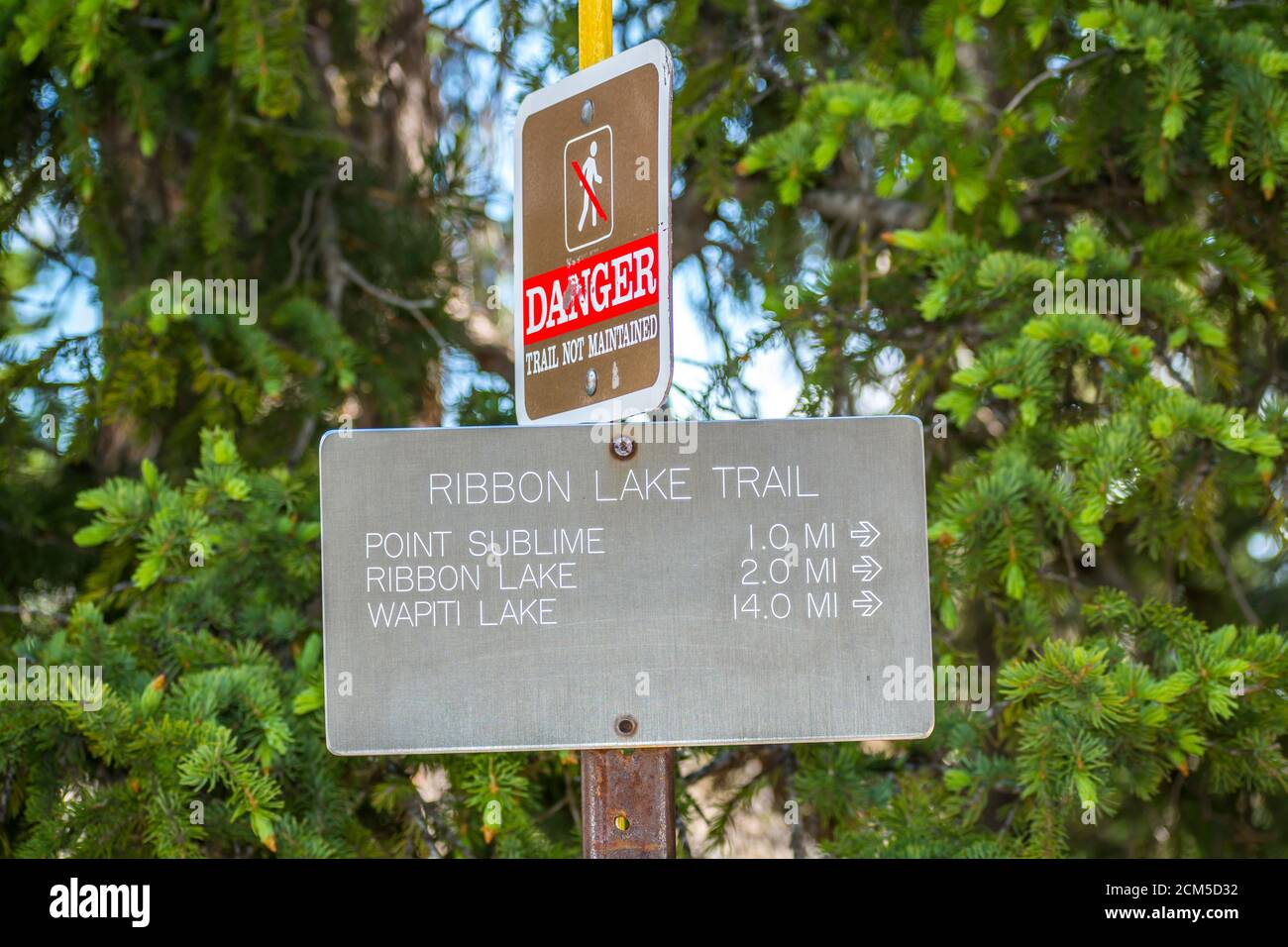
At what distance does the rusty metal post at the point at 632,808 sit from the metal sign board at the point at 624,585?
9cm

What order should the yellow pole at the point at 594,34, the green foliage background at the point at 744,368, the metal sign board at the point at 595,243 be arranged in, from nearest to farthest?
the metal sign board at the point at 595,243 < the yellow pole at the point at 594,34 < the green foliage background at the point at 744,368

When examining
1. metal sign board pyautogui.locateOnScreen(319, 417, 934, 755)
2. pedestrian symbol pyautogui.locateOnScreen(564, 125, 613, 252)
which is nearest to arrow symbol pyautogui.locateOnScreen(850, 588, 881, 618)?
metal sign board pyautogui.locateOnScreen(319, 417, 934, 755)

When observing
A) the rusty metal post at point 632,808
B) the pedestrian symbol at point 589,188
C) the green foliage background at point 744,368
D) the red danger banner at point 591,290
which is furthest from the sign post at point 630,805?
the green foliage background at point 744,368

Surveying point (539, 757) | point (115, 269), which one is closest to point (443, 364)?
point (115, 269)

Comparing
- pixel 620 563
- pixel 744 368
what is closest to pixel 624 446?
pixel 620 563

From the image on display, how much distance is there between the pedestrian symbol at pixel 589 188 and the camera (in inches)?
65.7

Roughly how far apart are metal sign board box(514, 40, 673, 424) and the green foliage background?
1.09m

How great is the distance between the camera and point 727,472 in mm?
1683

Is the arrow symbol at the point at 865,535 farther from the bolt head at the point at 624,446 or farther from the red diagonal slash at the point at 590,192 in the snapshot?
the red diagonal slash at the point at 590,192

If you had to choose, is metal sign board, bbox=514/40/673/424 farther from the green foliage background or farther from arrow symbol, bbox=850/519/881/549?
the green foliage background

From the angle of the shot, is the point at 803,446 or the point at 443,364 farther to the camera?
the point at 443,364

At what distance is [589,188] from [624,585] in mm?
493

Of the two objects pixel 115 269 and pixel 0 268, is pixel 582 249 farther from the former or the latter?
pixel 0 268
